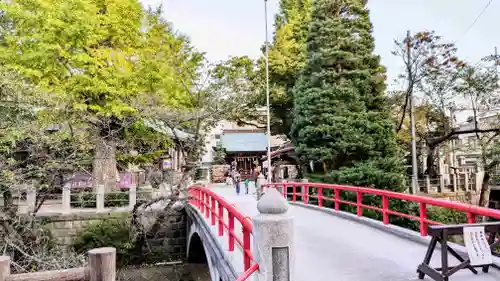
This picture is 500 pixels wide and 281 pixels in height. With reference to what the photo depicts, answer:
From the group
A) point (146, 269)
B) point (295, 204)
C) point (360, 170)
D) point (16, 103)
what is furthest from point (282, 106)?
point (16, 103)

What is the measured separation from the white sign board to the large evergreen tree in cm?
1284

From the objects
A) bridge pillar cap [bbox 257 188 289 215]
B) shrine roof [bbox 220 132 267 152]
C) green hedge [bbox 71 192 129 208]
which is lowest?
green hedge [bbox 71 192 129 208]

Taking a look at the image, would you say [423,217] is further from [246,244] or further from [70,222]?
[70,222]

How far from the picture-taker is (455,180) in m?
28.5

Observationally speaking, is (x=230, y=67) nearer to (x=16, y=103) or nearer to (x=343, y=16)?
(x=343, y=16)

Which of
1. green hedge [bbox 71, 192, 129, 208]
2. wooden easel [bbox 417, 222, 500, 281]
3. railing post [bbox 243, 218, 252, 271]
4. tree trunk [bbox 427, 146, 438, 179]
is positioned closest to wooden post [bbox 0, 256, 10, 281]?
railing post [bbox 243, 218, 252, 271]

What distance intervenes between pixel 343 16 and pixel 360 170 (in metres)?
9.31

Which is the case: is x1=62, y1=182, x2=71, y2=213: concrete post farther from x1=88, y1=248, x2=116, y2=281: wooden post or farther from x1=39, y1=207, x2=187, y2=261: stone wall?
x1=88, y1=248, x2=116, y2=281: wooden post

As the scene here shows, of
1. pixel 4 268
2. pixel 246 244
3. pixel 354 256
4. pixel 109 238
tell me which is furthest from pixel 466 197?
pixel 4 268

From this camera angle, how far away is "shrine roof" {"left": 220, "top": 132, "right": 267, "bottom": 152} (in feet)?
131

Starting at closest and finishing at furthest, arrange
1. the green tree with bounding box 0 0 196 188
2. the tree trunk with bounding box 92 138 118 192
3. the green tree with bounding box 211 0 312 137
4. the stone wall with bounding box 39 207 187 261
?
the green tree with bounding box 0 0 196 188 < the stone wall with bounding box 39 207 187 261 < the tree trunk with bounding box 92 138 118 192 < the green tree with bounding box 211 0 312 137

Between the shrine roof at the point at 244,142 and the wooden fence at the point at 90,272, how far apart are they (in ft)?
116

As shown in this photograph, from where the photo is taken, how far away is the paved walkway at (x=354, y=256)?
5.93m

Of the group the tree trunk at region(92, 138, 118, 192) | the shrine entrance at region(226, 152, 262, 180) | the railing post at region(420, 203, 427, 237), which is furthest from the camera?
the shrine entrance at region(226, 152, 262, 180)
